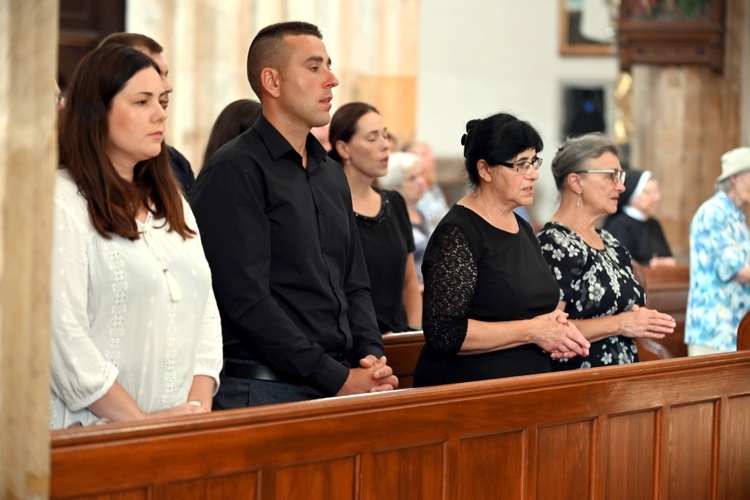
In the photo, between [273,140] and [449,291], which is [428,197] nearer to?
[449,291]

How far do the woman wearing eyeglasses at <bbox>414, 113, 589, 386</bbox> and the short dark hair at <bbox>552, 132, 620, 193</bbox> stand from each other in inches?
21.9

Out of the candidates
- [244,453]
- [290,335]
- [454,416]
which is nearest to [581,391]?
[454,416]

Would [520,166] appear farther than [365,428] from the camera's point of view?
Yes

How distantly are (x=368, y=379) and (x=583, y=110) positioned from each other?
11212mm

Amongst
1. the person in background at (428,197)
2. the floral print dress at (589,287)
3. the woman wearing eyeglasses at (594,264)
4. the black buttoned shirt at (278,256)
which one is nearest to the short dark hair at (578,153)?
the woman wearing eyeglasses at (594,264)

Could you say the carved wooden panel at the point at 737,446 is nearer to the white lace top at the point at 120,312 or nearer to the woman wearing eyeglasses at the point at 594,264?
the woman wearing eyeglasses at the point at 594,264

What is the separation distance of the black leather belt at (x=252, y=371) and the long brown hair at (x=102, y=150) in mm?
530

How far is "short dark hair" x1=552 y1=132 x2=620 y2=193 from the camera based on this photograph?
4363 mm

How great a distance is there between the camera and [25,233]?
2.19 meters

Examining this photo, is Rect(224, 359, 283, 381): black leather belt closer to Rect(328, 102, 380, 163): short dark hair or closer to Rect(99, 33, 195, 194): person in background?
Rect(99, 33, 195, 194): person in background

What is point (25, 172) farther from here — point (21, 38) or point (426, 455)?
point (426, 455)

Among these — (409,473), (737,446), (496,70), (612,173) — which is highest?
(496,70)

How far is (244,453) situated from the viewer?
2775 mm

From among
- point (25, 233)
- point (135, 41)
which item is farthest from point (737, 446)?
point (25, 233)
